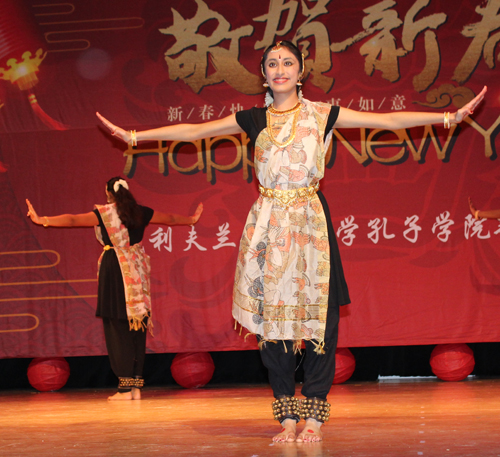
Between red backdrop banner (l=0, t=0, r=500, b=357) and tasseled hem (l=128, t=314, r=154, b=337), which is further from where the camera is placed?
red backdrop banner (l=0, t=0, r=500, b=357)

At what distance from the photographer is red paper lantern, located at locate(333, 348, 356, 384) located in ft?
14.3

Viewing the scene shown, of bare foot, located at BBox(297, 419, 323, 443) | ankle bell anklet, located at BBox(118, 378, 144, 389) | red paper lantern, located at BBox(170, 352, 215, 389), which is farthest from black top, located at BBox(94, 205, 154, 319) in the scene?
bare foot, located at BBox(297, 419, 323, 443)

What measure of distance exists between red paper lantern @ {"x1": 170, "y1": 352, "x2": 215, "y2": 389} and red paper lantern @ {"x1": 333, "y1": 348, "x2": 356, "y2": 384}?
88 centimetres

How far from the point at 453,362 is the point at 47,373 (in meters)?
2.81

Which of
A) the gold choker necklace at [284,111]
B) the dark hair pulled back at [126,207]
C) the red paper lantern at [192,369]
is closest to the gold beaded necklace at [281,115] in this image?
the gold choker necklace at [284,111]

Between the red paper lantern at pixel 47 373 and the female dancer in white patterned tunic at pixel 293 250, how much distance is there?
263 centimetres

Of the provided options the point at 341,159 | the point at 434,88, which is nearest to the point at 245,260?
the point at 341,159

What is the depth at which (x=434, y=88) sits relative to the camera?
14.5 ft

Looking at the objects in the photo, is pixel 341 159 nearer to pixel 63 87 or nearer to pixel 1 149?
pixel 63 87

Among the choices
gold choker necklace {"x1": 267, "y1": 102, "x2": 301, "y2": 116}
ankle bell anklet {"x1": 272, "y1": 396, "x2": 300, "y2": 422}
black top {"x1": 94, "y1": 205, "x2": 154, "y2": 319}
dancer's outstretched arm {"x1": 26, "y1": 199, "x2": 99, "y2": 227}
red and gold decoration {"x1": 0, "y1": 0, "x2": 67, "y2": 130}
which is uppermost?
red and gold decoration {"x1": 0, "y1": 0, "x2": 67, "y2": 130}

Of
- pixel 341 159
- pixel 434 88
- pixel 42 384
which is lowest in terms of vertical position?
pixel 42 384

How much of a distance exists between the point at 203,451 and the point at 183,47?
10.7 feet

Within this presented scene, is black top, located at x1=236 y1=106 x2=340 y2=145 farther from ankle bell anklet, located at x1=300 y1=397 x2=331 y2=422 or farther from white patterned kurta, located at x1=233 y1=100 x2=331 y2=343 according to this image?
ankle bell anklet, located at x1=300 y1=397 x2=331 y2=422

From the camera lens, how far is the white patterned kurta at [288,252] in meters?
2.26
